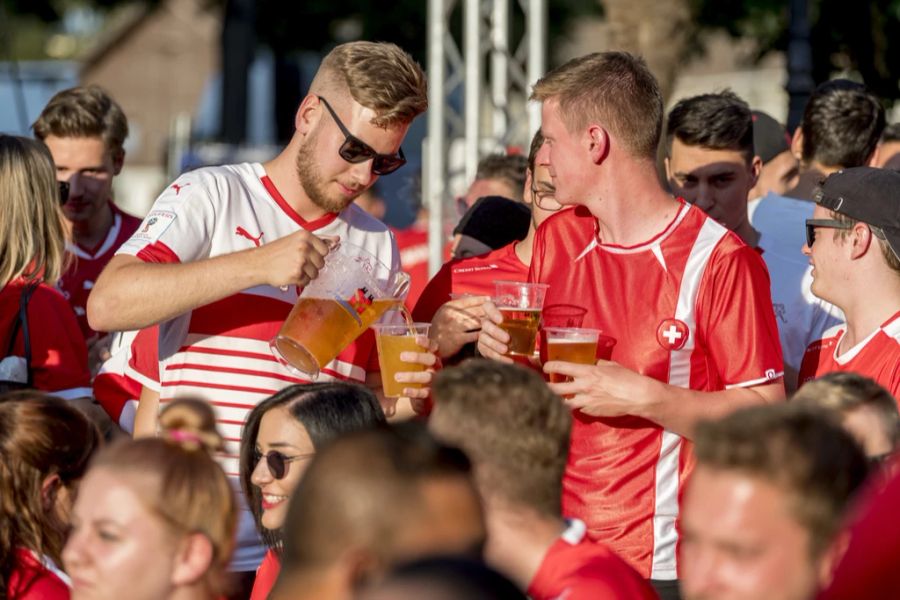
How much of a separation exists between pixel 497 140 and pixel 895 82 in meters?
3.35

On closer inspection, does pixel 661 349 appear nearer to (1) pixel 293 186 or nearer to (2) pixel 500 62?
(1) pixel 293 186

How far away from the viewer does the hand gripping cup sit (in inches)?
166

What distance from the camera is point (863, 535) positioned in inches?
96.0

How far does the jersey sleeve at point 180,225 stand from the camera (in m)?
4.33

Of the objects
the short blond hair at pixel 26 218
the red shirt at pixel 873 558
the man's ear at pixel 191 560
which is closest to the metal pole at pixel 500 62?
the short blond hair at pixel 26 218

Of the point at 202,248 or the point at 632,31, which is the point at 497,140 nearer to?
the point at 632,31

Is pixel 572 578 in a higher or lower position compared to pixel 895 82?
lower

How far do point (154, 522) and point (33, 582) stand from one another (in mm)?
945

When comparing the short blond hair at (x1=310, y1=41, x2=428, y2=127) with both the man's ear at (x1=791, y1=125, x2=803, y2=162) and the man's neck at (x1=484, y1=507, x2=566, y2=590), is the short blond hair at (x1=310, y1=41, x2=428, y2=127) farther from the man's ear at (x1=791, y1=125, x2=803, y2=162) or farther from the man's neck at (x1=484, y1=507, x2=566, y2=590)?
the man's ear at (x1=791, y1=125, x2=803, y2=162)

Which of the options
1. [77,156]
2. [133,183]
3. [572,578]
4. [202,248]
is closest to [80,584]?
[572,578]

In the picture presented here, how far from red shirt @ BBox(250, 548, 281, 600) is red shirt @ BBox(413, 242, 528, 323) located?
3.71 ft

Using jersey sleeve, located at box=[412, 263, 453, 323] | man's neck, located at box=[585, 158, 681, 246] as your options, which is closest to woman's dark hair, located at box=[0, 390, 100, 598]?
jersey sleeve, located at box=[412, 263, 453, 323]

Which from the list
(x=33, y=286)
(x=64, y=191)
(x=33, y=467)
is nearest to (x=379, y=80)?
(x=33, y=467)

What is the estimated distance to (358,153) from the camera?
4.49 meters
